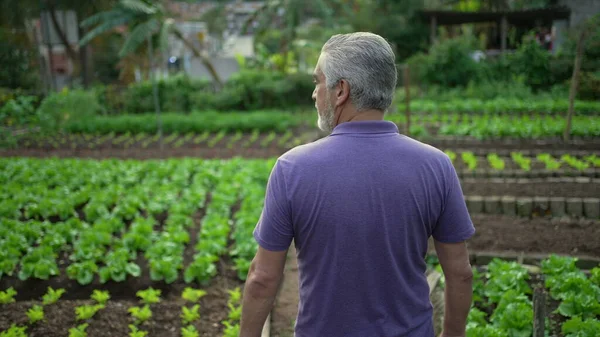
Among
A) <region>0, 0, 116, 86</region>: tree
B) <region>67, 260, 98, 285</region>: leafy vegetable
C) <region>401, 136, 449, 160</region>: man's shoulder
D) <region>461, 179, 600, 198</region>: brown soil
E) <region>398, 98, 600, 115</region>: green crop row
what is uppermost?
<region>0, 0, 116, 86</region>: tree

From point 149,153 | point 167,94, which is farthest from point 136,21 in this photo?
point 149,153

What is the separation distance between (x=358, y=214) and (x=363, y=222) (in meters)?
0.03

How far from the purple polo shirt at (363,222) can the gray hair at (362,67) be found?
93 mm

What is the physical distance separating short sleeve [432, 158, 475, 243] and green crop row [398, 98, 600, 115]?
11033mm

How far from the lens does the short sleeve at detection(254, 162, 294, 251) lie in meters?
→ 1.89

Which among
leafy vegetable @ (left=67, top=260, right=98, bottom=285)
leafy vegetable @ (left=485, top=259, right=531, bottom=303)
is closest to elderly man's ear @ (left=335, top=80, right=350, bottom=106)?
leafy vegetable @ (left=485, top=259, right=531, bottom=303)

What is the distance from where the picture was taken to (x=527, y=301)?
3850 millimetres

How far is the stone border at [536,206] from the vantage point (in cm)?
626

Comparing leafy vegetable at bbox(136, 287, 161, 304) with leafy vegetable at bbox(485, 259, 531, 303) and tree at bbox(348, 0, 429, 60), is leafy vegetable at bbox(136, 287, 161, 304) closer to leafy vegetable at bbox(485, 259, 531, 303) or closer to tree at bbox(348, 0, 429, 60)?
leafy vegetable at bbox(485, 259, 531, 303)

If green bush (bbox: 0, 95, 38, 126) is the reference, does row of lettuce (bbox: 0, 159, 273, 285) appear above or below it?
below

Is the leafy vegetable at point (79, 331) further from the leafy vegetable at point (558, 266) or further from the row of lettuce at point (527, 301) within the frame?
the leafy vegetable at point (558, 266)

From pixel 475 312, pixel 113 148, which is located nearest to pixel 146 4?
pixel 113 148

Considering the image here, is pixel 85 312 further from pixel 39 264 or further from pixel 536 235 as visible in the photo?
pixel 536 235

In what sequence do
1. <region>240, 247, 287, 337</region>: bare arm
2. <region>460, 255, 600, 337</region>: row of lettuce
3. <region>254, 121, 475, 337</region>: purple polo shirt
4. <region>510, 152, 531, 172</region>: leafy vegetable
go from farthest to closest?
1. <region>510, 152, 531, 172</region>: leafy vegetable
2. <region>460, 255, 600, 337</region>: row of lettuce
3. <region>240, 247, 287, 337</region>: bare arm
4. <region>254, 121, 475, 337</region>: purple polo shirt
